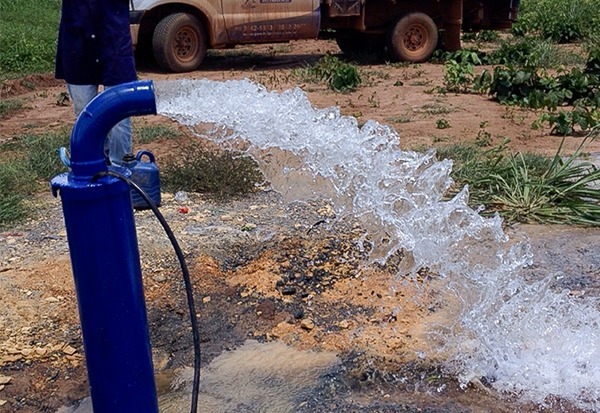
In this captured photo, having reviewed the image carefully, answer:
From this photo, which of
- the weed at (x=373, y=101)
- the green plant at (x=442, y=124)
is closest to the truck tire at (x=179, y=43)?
the weed at (x=373, y=101)

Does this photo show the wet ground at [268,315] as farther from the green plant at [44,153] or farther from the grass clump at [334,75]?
the grass clump at [334,75]

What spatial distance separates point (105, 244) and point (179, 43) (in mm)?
Answer: 9083

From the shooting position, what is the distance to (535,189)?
487 centimetres

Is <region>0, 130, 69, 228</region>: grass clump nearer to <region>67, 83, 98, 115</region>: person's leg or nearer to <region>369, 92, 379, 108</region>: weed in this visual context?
<region>67, 83, 98, 115</region>: person's leg

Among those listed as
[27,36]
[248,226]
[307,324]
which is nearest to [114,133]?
[248,226]

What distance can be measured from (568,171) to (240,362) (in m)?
2.70

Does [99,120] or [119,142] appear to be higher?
[99,120]

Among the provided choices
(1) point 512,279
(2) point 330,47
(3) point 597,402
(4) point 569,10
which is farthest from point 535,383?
(4) point 569,10

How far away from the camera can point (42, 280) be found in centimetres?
388

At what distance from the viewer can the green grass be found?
11.0 m

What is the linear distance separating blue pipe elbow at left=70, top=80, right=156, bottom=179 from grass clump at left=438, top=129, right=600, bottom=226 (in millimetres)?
3030

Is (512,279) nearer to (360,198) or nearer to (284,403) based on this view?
(360,198)

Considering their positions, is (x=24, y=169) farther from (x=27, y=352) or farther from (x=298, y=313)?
(x=298, y=313)

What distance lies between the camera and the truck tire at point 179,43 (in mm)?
10484
